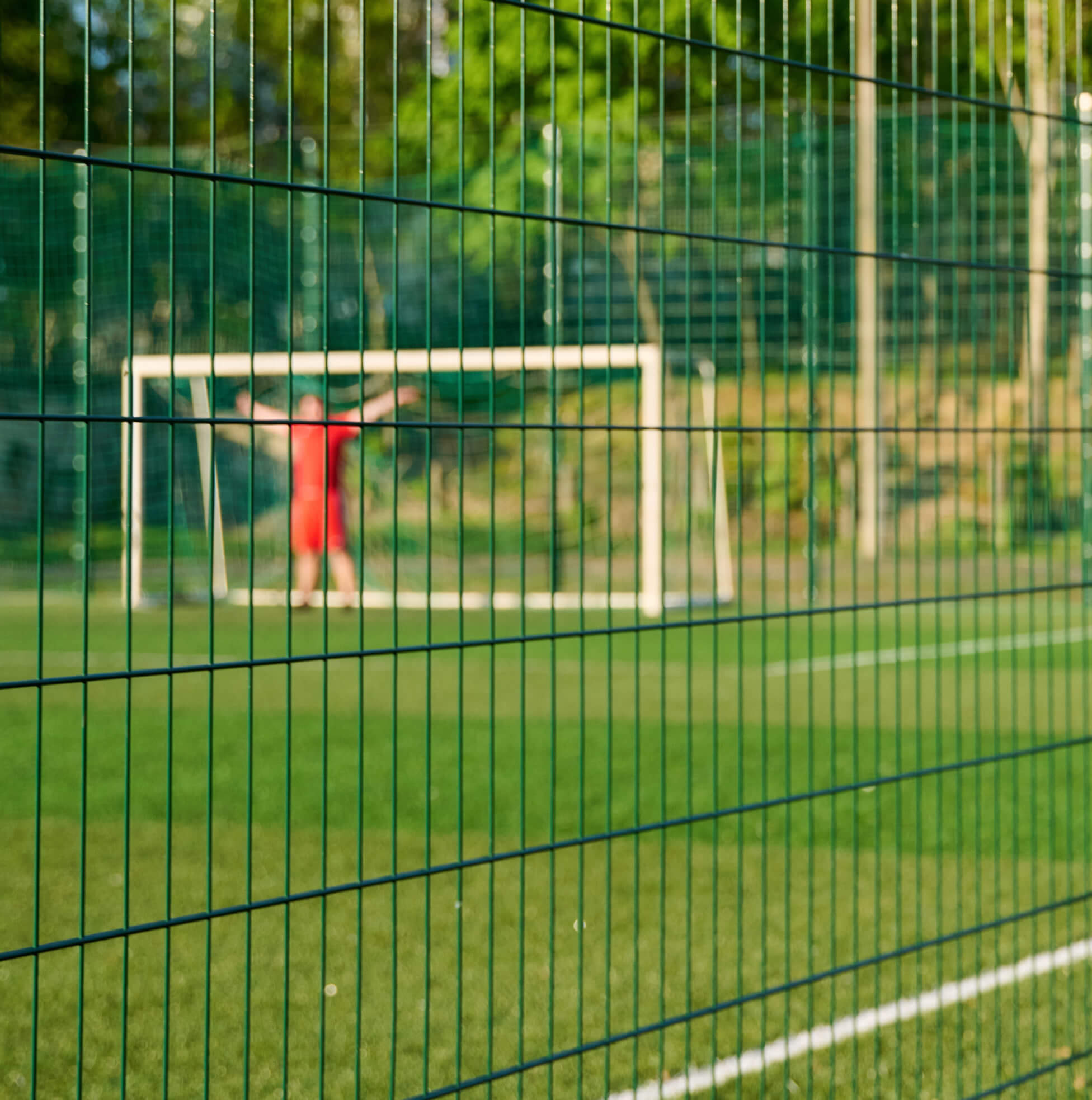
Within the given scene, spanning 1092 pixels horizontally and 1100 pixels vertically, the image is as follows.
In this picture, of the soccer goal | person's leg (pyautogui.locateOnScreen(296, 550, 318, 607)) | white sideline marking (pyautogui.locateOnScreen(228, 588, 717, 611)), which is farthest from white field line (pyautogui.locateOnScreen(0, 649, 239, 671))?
person's leg (pyautogui.locateOnScreen(296, 550, 318, 607))

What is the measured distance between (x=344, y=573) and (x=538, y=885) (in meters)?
10.2

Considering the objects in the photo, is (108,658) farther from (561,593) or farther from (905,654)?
(905,654)

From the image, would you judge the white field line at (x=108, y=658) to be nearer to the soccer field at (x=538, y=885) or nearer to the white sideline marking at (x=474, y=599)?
the soccer field at (x=538, y=885)

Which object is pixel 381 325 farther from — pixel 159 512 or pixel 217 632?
pixel 217 632

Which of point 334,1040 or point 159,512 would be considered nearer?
point 334,1040

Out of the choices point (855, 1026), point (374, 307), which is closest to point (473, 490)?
point (374, 307)

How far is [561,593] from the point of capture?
47.4ft

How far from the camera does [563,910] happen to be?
4.72m

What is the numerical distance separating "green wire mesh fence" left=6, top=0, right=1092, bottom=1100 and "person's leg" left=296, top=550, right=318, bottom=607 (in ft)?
0.52

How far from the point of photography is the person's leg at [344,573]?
14.2m

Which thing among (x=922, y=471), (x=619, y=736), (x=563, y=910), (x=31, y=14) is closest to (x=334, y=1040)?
(x=563, y=910)

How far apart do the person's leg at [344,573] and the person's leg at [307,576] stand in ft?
0.66

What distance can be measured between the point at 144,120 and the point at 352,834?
27851 millimetres

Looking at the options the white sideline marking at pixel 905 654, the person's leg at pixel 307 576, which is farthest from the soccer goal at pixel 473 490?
the white sideline marking at pixel 905 654
